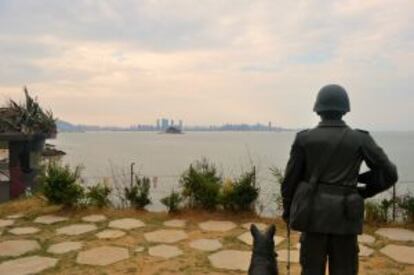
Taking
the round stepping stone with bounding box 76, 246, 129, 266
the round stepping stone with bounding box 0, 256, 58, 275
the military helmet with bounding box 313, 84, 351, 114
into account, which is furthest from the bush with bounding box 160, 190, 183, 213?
the military helmet with bounding box 313, 84, 351, 114

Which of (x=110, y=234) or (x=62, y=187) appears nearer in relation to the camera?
(x=110, y=234)

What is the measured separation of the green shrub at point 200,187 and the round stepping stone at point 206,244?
167 cm

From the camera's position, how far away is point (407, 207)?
757cm

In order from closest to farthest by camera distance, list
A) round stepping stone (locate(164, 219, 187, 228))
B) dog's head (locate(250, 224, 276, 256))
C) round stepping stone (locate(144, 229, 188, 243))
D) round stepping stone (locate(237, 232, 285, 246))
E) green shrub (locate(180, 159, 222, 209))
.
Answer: dog's head (locate(250, 224, 276, 256))
round stepping stone (locate(237, 232, 285, 246))
round stepping stone (locate(144, 229, 188, 243))
round stepping stone (locate(164, 219, 187, 228))
green shrub (locate(180, 159, 222, 209))

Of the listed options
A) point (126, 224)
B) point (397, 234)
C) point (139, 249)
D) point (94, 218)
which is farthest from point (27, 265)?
point (397, 234)

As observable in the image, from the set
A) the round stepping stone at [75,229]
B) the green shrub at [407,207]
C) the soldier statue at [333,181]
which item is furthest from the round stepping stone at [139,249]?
the green shrub at [407,207]

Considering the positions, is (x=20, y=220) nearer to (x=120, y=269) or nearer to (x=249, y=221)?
(x=120, y=269)

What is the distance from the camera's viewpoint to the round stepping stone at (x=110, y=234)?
675 cm

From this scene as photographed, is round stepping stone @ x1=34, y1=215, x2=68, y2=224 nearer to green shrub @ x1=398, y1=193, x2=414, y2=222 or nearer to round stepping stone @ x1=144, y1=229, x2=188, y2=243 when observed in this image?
round stepping stone @ x1=144, y1=229, x2=188, y2=243

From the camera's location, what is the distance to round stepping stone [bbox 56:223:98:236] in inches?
275

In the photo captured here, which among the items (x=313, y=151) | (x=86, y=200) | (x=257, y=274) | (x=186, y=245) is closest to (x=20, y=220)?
(x=86, y=200)

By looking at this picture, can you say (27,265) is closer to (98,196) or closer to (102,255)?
(102,255)

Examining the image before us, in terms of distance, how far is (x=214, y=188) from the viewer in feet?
27.0

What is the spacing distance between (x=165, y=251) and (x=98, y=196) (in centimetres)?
297
